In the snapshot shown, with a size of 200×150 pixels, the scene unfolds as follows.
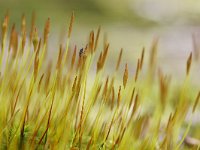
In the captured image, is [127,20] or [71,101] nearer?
[71,101]

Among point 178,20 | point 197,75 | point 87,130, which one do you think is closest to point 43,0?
point 178,20

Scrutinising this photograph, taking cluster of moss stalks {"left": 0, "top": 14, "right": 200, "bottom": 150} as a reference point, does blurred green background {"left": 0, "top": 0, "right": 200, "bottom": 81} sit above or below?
above

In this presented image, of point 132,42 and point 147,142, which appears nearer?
point 147,142

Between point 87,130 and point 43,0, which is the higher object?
point 43,0

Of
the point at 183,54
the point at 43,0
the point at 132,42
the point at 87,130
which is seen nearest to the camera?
the point at 87,130

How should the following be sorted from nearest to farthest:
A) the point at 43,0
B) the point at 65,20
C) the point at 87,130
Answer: the point at 87,130
the point at 65,20
the point at 43,0

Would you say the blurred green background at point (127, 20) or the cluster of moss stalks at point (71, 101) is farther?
the blurred green background at point (127, 20)

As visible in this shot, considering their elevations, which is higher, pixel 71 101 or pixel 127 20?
pixel 127 20

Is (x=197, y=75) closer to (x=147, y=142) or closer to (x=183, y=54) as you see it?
(x=183, y=54)

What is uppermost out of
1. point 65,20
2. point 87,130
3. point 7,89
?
Answer: point 65,20

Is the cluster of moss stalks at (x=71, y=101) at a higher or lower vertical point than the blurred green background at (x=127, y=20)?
lower

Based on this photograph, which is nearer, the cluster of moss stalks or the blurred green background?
the cluster of moss stalks
